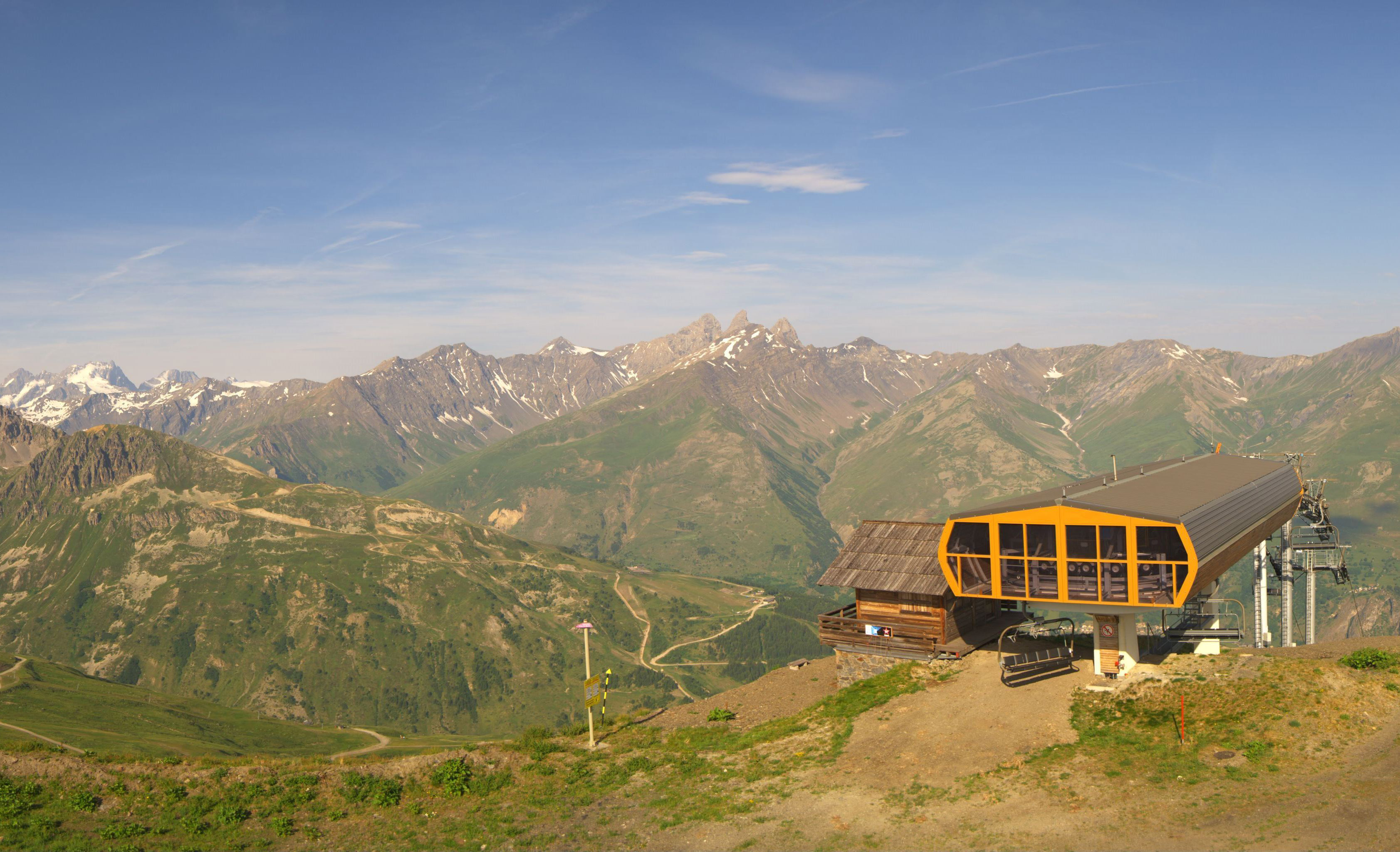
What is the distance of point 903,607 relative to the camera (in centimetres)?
5453

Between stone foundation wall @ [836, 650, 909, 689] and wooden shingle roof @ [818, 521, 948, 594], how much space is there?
4377mm

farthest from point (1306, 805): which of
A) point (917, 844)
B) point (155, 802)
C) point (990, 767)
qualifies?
point (155, 802)

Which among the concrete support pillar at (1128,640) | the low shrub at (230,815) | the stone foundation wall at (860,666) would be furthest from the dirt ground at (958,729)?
the low shrub at (230,815)

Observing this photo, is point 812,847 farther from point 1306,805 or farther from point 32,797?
point 32,797

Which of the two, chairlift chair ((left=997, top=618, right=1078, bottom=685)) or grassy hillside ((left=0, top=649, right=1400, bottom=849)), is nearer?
grassy hillside ((left=0, top=649, right=1400, bottom=849))

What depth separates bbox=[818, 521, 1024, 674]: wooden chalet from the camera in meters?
53.0

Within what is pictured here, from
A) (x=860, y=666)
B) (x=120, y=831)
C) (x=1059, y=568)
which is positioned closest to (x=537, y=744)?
(x=120, y=831)

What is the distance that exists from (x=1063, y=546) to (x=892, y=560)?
12.3m

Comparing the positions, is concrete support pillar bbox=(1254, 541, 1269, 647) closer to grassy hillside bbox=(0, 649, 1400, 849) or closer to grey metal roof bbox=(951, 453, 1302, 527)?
grey metal roof bbox=(951, 453, 1302, 527)

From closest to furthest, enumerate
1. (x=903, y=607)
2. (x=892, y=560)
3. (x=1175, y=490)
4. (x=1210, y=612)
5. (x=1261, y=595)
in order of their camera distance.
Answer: (x=903, y=607) < (x=892, y=560) < (x=1210, y=612) < (x=1175, y=490) < (x=1261, y=595)

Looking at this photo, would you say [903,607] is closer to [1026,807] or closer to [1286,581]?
[1026,807]

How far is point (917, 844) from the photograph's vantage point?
30.9 m

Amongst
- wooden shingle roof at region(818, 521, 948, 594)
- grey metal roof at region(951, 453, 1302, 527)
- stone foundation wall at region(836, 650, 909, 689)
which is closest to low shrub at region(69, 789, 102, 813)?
stone foundation wall at region(836, 650, 909, 689)

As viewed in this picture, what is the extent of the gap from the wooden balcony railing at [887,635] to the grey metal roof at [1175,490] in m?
7.99
